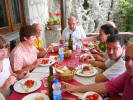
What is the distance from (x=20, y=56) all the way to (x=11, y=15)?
1.21 meters

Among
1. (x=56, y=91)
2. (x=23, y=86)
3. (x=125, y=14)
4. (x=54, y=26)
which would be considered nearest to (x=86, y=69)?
(x=56, y=91)

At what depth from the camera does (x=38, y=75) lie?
1.44 m

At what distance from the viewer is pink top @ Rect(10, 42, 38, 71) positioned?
168 cm

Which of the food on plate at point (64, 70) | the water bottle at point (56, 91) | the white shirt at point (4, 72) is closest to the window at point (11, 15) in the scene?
the white shirt at point (4, 72)

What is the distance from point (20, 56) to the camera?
1.74 m

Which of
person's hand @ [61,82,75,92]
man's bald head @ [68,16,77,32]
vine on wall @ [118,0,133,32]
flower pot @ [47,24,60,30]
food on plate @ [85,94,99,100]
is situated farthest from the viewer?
vine on wall @ [118,0,133,32]

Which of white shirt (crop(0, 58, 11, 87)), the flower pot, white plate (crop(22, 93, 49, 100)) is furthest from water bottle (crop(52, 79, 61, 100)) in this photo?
the flower pot

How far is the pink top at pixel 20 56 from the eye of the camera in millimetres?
1684

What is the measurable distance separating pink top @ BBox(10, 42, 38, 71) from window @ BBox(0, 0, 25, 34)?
73cm

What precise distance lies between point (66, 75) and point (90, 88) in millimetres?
261

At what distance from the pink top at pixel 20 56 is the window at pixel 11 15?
2.39ft

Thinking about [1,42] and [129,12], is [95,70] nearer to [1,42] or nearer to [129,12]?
[1,42]

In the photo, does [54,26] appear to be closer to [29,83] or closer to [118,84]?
[29,83]

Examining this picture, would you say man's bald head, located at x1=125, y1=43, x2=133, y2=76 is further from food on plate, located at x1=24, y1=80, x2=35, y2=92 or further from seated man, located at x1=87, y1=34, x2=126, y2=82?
food on plate, located at x1=24, y1=80, x2=35, y2=92
